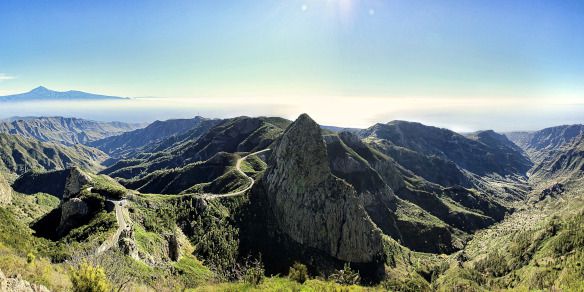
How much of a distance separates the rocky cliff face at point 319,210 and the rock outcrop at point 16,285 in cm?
13931

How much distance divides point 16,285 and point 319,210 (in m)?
147

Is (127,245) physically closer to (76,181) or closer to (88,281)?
(88,281)

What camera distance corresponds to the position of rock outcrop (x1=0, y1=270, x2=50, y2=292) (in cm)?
3603

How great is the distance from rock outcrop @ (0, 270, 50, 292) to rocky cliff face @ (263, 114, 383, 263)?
139m

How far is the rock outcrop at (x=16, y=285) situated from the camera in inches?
1419

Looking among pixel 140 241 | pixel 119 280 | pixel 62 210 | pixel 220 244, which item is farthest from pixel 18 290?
pixel 220 244

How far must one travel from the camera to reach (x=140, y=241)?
10000 centimetres

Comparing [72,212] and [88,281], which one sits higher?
[88,281]

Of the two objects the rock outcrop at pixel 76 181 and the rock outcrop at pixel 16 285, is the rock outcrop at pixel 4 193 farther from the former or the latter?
the rock outcrop at pixel 16 285

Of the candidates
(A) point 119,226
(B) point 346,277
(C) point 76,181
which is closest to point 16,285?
(A) point 119,226

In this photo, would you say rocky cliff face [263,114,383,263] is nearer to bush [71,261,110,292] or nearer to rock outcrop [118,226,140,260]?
rock outcrop [118,226,140,260]

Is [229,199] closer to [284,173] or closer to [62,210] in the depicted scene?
[284,173]

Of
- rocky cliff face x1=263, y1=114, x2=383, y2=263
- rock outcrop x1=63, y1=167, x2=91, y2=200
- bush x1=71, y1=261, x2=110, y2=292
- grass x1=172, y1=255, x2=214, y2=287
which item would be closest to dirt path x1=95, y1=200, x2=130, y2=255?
grass x1=172, y1=255, x2=214, y2=287

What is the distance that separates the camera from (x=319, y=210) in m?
177
